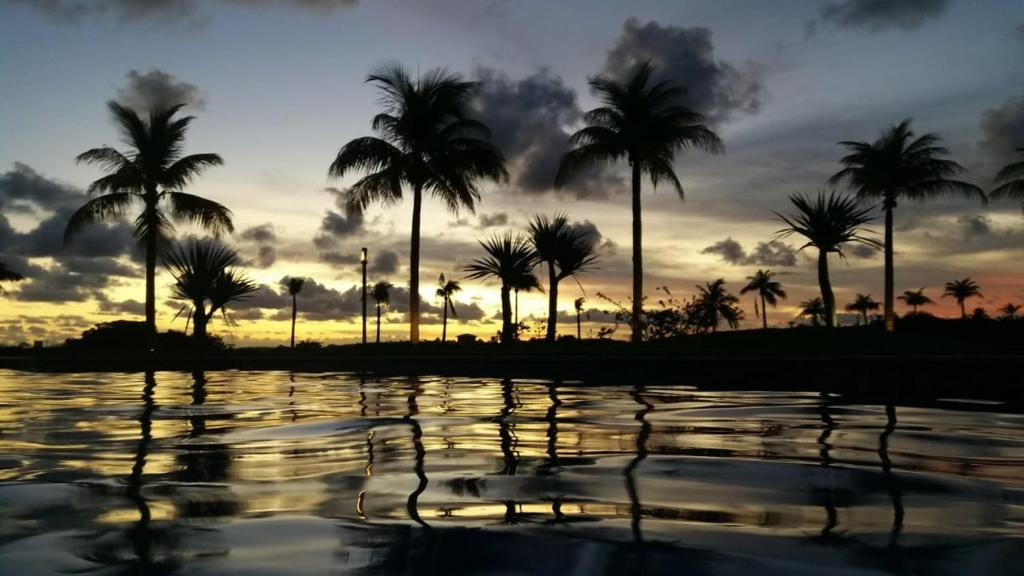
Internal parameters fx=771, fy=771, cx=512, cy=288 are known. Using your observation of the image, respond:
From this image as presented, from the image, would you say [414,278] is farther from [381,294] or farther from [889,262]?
[381,294]

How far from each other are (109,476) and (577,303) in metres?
58.3

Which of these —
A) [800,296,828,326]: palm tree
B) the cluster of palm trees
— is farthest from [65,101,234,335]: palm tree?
[800,296,828,326]: palm tree

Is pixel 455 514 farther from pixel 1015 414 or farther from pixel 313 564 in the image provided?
pixel 1015 414

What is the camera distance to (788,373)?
14008mm

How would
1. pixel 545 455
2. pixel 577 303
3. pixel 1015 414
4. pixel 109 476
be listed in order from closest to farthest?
pixel 109 476 < pixel 545 455 < pixel 1015 414 < pixel 577 303

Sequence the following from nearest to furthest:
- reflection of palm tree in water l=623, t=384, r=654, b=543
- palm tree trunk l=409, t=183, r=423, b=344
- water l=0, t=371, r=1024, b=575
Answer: water l=0, t=371, r=1024, b=575, reflection of palm tree in water l=623, t=384, r=654, b=543, palm tree trunk l=409, t=183, r=423, b=344

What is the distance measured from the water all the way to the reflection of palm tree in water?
22mm

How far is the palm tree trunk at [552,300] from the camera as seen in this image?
27.9 metres

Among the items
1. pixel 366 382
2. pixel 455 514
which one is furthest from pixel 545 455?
pixel 366 382

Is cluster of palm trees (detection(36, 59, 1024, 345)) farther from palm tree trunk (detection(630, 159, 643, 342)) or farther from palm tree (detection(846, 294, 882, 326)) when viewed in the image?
palm tree (detection(846, 294, 882, 326))

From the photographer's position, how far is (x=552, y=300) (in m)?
28.4

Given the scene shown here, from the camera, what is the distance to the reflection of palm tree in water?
327cm

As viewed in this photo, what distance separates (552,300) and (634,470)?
78.4ft

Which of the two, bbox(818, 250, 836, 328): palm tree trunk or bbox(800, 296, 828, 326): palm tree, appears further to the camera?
bbox(800, 296, 828, 326): palm tree
